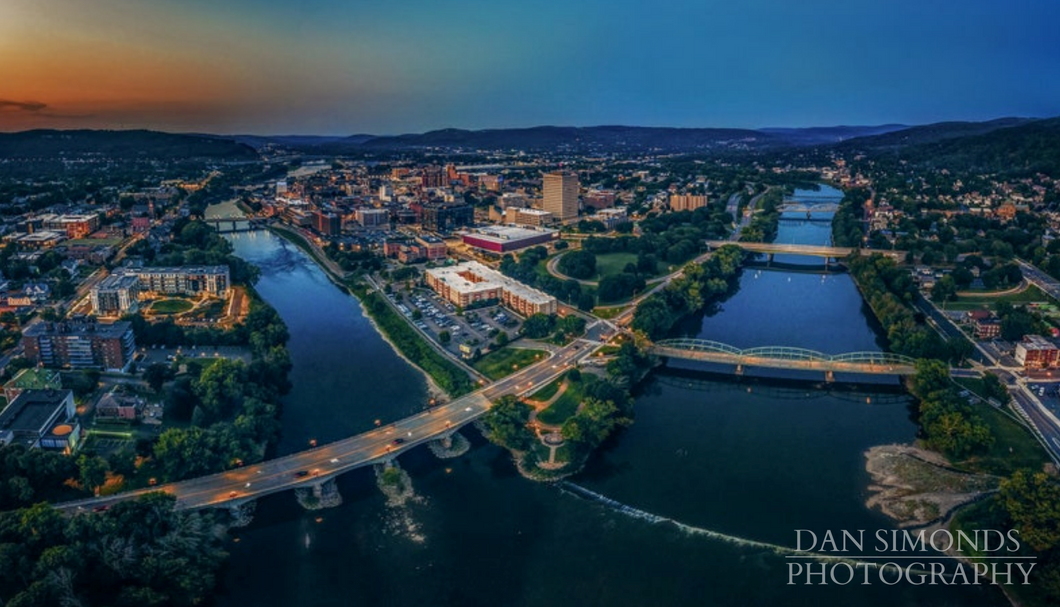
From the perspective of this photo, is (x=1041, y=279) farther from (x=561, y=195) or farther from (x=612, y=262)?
(x=561, y=195)

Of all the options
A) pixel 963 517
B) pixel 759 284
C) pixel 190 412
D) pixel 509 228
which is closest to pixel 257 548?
pixel 190 412

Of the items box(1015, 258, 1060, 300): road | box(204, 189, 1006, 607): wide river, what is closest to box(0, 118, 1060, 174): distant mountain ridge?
box(1015, 258, 1060, 300): road

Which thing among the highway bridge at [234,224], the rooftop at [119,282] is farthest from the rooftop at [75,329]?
the highway bridge at [234,224]

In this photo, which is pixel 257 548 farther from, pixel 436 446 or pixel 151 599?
pixel 436 446

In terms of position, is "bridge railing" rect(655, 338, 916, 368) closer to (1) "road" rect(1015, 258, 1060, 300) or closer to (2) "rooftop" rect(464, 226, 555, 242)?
(1) "road" rect(1015, 258, 1060, 300)

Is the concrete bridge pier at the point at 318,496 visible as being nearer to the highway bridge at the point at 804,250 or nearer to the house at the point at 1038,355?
the house at the point at 1038,355

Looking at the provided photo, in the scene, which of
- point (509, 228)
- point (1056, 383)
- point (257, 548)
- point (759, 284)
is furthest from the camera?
point (509, 228)
